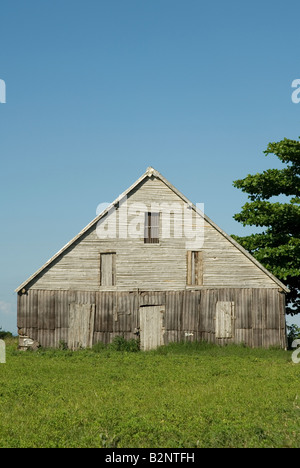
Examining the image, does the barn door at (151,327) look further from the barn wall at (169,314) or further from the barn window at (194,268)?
the barn window at (194,268)

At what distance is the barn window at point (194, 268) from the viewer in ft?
108

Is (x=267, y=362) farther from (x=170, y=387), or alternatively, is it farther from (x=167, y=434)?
(x=167, y=434)

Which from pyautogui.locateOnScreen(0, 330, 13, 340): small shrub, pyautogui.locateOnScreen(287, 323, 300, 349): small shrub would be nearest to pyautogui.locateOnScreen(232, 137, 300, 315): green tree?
pyautogui.locateOnScreen(287, 323, 300, 349): small shrub

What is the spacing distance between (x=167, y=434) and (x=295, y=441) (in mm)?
2530

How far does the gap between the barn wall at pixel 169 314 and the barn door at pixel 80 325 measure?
0.14 m

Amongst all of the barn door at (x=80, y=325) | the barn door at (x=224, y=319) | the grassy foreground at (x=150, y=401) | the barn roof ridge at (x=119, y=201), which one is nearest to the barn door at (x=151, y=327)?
the barn door at (x=80, y=325)

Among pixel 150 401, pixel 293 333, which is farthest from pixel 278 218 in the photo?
pixel 150 401

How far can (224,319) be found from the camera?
32375 millimetres

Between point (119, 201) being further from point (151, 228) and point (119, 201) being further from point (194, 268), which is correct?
point (194, 268)

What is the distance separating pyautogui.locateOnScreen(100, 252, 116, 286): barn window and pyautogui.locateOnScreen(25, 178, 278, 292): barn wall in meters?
0.24

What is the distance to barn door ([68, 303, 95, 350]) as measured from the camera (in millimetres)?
32844

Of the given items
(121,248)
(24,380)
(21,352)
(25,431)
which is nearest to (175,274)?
(121,248)

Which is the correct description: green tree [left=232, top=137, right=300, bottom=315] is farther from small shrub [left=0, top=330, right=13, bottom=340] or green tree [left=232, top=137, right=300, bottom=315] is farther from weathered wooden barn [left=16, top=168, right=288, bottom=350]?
small shrub [left=0, top=330, right=13, bottom=340]

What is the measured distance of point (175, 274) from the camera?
32.9 meters
